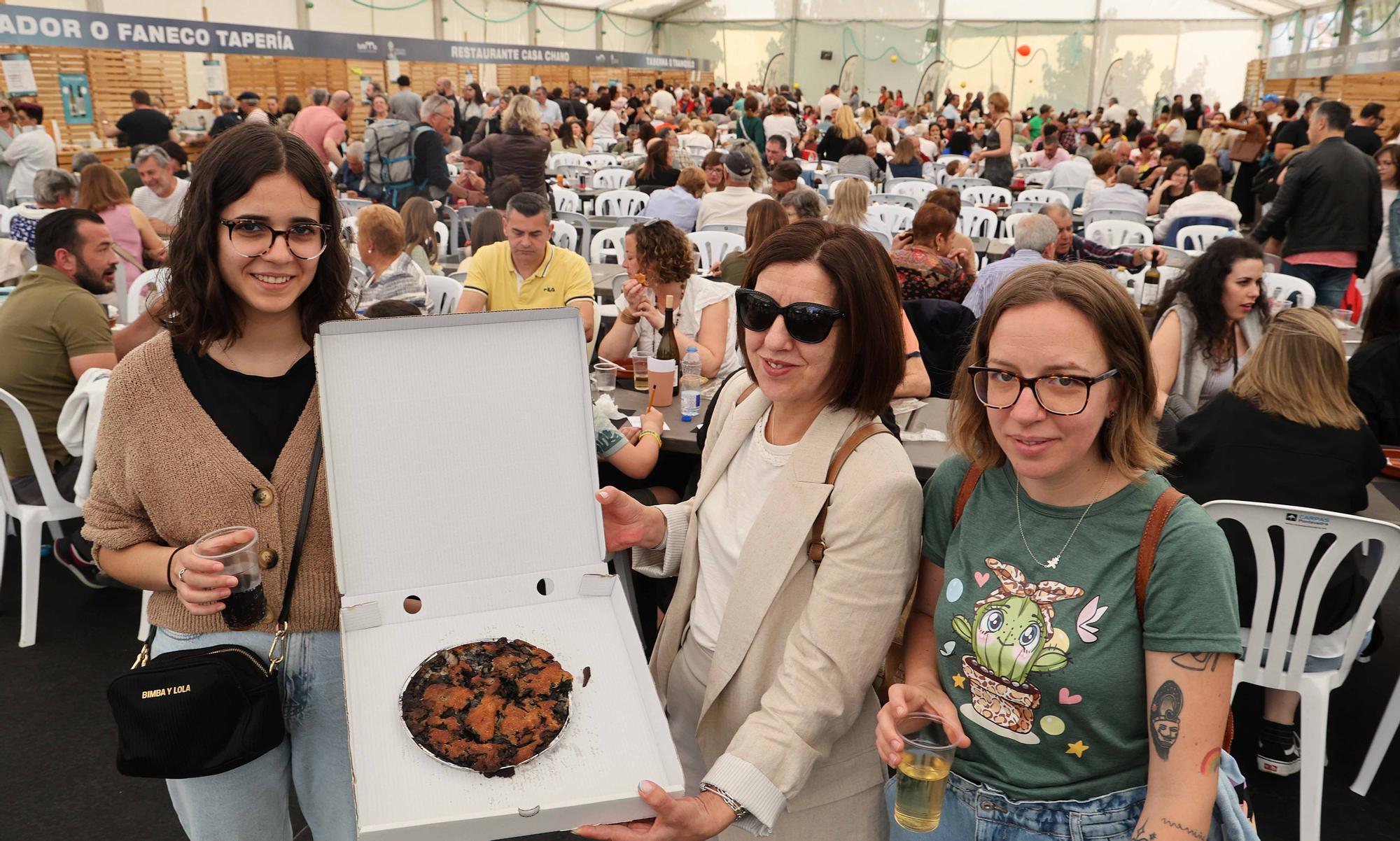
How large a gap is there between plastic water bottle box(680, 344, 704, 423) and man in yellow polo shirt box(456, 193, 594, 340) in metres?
0.89

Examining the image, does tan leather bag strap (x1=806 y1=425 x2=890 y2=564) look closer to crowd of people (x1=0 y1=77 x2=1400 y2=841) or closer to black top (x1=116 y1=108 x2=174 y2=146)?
crowd of people (x1=0 y1=77 x2=1400 y2=841)

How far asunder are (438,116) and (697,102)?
10.2 m

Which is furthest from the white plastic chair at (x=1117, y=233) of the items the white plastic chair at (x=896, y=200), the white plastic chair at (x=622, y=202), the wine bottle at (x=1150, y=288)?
the white plastic chair at (x=622, y=202)

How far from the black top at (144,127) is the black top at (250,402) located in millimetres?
10367

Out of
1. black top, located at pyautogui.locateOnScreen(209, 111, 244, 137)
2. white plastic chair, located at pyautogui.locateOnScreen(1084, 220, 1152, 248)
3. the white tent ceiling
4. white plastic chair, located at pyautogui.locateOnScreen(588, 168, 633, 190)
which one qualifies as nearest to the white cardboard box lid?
white plastic chair, located at pyautogui.locateOnScreen(1084, 220, 1152, 248)

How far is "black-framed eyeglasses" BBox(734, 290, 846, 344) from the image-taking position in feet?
4.66

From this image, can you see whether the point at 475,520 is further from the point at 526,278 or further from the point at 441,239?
the point at 441,239

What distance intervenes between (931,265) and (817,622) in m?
3.82

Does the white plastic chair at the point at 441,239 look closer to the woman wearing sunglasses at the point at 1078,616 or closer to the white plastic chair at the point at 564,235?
the white plastic chair at the point at 564,235

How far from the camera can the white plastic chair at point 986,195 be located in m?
10.3

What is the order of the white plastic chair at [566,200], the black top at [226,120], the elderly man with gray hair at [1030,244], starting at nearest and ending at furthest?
the elderly man with gray hair at [1030,244] → the white plastic chair at [566,200] → the black top at [226,120]

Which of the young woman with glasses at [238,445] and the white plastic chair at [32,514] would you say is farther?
the white plastic chair at [32,514]

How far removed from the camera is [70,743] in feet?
9.71

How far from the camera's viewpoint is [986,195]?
10.5m
